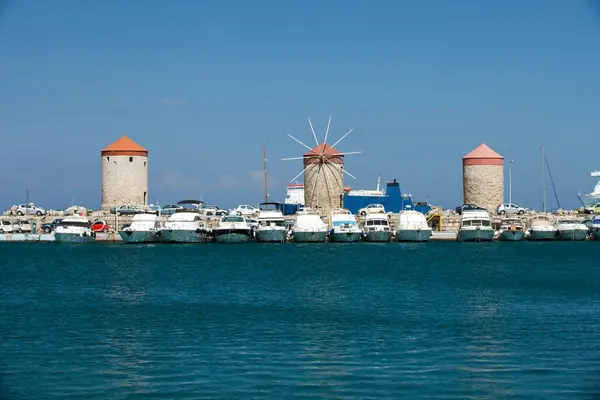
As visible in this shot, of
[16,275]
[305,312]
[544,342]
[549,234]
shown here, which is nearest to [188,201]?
[549,234]

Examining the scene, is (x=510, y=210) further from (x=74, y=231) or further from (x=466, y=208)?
(x=74, y=231)

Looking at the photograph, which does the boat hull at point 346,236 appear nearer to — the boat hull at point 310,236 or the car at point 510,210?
the boat hull at point 310,236

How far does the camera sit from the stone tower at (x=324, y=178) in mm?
77375

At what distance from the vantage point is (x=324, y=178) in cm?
7812

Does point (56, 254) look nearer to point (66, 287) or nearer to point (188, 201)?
point (66, 287)

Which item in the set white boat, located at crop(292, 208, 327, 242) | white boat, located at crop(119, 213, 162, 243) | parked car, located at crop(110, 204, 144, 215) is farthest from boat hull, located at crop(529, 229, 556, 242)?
parked car, located at crop(110, 204, 144, 215)

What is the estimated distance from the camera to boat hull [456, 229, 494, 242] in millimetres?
62469

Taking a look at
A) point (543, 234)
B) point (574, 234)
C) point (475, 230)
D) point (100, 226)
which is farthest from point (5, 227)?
point (574, 234)

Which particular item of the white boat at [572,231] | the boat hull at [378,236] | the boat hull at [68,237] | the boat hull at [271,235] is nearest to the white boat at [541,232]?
the white boat at [572,231]

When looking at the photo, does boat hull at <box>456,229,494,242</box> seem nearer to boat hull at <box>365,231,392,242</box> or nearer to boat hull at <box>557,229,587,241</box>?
boat hull at <box>365,231,392,242</box>

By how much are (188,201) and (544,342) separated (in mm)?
62865

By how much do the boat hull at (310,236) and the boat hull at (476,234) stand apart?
8421 mm

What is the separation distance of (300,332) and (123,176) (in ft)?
184

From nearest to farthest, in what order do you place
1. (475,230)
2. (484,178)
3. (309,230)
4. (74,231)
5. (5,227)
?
(309,230) < (74,231) < (475,230) < (5,227) < (484,178)
